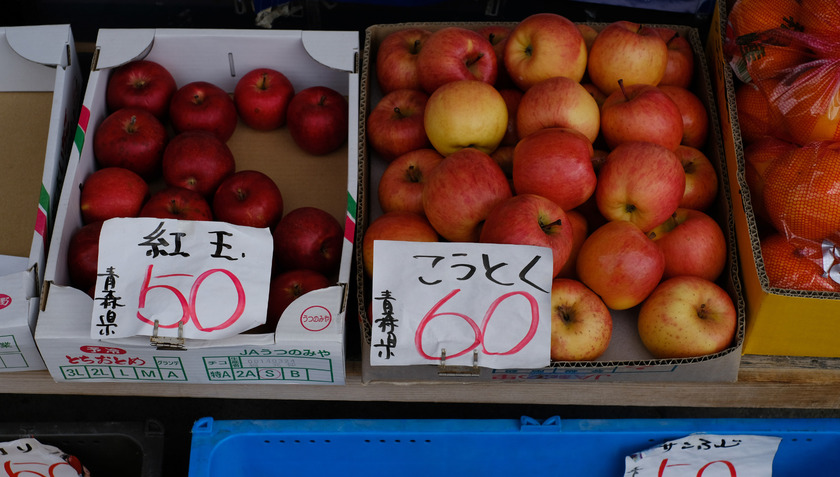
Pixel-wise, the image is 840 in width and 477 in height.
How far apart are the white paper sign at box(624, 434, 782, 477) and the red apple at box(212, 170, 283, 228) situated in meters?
0.78

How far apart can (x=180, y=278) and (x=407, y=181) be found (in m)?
0.42

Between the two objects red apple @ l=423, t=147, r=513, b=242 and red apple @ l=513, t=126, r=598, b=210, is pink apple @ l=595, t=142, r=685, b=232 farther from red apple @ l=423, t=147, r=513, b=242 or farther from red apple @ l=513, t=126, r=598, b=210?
red apple @ l=423, t=147, r=513, b=242

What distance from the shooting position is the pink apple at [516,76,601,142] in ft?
3.90

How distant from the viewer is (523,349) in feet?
3.34

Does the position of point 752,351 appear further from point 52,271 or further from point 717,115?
point 52,271

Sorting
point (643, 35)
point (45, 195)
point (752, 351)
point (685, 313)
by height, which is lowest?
point (752, 351)

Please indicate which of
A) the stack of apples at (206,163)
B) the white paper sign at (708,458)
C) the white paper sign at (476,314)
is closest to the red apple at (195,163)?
the stack of apples at (206,163)

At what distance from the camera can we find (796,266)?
44.6 inches

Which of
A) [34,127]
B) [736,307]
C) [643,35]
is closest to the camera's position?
[736,307]

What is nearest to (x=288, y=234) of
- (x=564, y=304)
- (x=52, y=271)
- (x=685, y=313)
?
(x=52, y=271)

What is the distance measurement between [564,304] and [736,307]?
0.30m

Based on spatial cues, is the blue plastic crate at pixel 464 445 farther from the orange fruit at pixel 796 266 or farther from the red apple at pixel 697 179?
the red apple at pixel 697 179

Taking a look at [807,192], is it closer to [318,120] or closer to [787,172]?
[787,172]

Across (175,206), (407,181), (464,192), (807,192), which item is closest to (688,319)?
(807,192)
